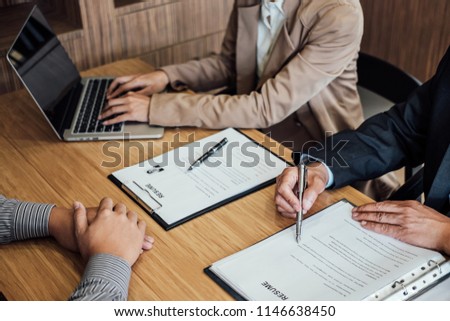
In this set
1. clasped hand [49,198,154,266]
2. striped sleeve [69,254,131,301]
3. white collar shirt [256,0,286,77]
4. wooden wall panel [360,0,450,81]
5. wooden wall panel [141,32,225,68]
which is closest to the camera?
striped sleeve [69,254,131,301]

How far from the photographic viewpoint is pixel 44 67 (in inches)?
61.6

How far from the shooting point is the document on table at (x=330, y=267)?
38.6 inches

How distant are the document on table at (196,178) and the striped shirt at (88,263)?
0.58 ft

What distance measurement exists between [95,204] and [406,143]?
0.76 m

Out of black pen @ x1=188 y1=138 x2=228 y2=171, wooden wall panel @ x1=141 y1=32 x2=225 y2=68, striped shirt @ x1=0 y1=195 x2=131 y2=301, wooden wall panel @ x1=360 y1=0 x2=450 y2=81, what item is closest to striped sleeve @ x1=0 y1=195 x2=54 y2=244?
striped shirt @ x1=0 y1=195 x2=131 y2=301

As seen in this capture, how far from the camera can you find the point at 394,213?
1.12 m

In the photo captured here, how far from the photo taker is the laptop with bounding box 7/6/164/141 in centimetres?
146

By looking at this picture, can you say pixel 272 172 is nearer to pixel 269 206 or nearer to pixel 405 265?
pixel 269 206

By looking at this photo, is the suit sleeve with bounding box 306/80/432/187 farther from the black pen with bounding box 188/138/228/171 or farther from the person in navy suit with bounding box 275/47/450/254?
the black pen with bounding box 188/138/228/171

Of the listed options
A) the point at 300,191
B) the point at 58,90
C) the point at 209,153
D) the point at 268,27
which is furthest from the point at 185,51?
the point at 300,191

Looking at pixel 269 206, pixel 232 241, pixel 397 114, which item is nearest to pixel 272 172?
pixel 269 206

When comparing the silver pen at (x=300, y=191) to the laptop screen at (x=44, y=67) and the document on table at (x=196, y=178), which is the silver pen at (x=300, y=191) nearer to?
the document on table at (x=196, y=178)

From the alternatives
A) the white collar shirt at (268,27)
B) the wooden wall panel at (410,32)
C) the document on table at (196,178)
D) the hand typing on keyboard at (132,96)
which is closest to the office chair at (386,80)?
the white collar shirt at (268,27)

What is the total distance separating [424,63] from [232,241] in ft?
6.02
